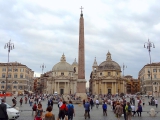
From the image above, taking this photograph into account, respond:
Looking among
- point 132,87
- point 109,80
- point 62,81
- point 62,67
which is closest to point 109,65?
point 109,80

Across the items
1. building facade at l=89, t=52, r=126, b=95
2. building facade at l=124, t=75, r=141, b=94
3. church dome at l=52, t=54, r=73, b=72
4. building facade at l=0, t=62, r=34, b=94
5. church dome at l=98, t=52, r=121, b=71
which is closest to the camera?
building facade at l=0, t=62, r=34, b=94

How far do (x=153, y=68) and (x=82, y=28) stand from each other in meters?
46.3

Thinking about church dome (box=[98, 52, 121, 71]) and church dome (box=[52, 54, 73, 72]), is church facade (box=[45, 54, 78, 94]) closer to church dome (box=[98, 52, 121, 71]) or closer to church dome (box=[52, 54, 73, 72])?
church dome (box=[52, 54, 73, 72])

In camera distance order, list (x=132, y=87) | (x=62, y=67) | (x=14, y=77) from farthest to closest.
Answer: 1. (x=132, y=87)
2. (x=62, y=67)
3. (x=14, y=77)

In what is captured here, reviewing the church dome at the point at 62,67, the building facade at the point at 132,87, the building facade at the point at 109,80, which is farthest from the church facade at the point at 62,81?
the building facade at the point at 132,87

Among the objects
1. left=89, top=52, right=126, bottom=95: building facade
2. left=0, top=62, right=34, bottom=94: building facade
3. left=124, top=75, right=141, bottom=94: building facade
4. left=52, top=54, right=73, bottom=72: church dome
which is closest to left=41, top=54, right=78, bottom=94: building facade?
left=52, top=54, right=73, bottom=72: church dome

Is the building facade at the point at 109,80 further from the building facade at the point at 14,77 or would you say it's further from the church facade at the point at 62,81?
the building facade at the point at 14,77

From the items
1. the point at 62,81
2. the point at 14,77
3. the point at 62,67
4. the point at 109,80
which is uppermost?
the point at 62,67

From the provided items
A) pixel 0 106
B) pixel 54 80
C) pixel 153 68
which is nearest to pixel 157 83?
pixel 153 68

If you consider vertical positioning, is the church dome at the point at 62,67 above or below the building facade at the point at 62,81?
above

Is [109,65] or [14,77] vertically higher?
[109,65]

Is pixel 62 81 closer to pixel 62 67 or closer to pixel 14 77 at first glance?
pixel 62 67

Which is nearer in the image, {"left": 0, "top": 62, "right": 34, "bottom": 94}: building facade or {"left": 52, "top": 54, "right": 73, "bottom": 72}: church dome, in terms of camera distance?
{"left": 0, "top": 62, "right": 34, "bottom": 94}: building facade

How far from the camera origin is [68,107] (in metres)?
12.7
